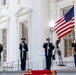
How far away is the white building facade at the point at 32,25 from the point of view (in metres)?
22.0

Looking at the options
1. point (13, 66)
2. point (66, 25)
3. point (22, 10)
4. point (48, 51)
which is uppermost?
point (22, 10)

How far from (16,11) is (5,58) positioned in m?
4.27

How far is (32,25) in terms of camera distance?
23.3 meters

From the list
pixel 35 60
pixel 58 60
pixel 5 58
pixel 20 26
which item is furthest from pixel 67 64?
pixel 5 58

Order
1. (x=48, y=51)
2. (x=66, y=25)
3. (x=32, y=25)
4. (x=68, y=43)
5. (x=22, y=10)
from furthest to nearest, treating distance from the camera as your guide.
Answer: (x=22, y=10) → (x=32, y=25) → (x=68, y=43) → (x=48, y=51) → (x=66, y=25)

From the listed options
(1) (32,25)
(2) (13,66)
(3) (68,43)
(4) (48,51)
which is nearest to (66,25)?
(4) (48,51)

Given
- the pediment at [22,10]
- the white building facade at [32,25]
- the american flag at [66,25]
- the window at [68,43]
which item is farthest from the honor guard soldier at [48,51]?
the pediment at [22,10]

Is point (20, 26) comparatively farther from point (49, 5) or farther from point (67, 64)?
point (67, 64)

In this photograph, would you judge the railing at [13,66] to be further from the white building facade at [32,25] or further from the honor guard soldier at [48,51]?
the honor guard soldier at [48,51]

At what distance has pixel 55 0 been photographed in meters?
22.2

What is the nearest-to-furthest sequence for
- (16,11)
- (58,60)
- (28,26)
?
(58,60)
(28,26)
(16,11)

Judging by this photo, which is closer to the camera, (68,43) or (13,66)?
(68,43)

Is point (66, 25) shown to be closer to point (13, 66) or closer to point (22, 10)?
point (22, 10)

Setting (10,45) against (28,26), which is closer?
(28,26)
